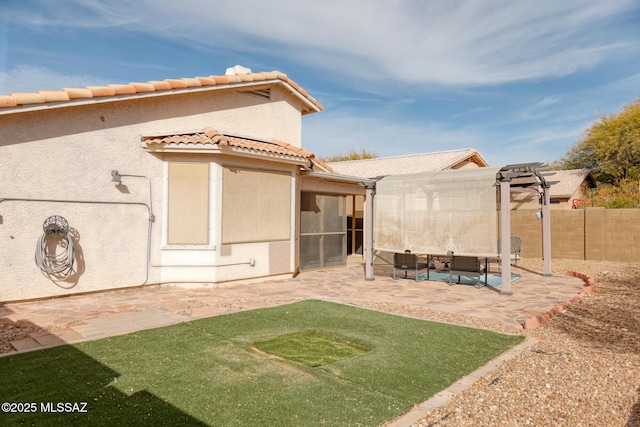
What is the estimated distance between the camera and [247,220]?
414 inches

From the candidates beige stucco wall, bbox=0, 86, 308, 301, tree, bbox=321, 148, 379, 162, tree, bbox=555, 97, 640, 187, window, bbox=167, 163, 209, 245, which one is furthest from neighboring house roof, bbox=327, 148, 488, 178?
tree, bbox=321, 148, 379, 162

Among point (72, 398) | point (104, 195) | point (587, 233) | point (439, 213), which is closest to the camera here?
point (72, 398)

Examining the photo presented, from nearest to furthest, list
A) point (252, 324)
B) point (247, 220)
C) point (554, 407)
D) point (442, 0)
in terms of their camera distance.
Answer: point (554, 407) < point (252, 324) < point (247, 220) < point (442, 0)

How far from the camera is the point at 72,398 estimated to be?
3637 millimetres

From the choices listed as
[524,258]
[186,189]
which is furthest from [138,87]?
[524,258]

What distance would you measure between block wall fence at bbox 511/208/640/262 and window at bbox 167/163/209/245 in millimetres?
14897

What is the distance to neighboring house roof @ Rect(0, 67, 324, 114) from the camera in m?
7.50

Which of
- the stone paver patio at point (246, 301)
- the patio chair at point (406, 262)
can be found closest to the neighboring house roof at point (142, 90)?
the stone paver patio at point (246, 301)

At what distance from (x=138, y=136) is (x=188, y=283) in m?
3.85

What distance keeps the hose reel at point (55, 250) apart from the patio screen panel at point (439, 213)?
770 cm

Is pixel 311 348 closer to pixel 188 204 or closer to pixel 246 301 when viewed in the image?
pixel 246 301

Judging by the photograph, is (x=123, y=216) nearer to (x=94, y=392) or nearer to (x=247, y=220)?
(x=247, y=220)

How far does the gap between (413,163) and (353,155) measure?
1352 inches

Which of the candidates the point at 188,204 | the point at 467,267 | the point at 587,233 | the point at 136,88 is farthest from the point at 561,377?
the point at 587,233
